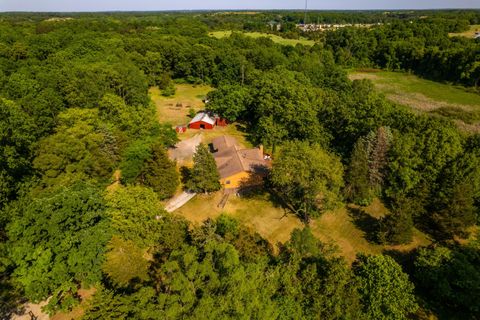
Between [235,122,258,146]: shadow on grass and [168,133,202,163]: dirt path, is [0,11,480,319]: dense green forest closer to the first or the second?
[235,122,258,146]: shadow on grass

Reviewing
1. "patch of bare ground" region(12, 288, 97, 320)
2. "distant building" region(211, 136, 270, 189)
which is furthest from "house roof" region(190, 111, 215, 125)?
"patch of bare ground" region(12, 288, 97, 320)

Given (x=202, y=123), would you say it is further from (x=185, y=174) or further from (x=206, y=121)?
(x=185, y=174)

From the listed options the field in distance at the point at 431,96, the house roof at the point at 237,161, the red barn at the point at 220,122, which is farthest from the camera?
the field in distance at the point at 431,96

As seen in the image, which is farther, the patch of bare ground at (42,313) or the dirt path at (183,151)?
the dirt path at (183,151)

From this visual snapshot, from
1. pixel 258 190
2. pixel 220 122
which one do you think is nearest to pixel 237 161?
pixel 258 190

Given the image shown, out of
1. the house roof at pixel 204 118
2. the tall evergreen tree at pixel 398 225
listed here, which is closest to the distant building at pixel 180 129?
the house roof at pixel 204 118

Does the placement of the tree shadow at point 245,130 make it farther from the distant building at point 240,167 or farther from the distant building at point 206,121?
the distant building at point 240,167
